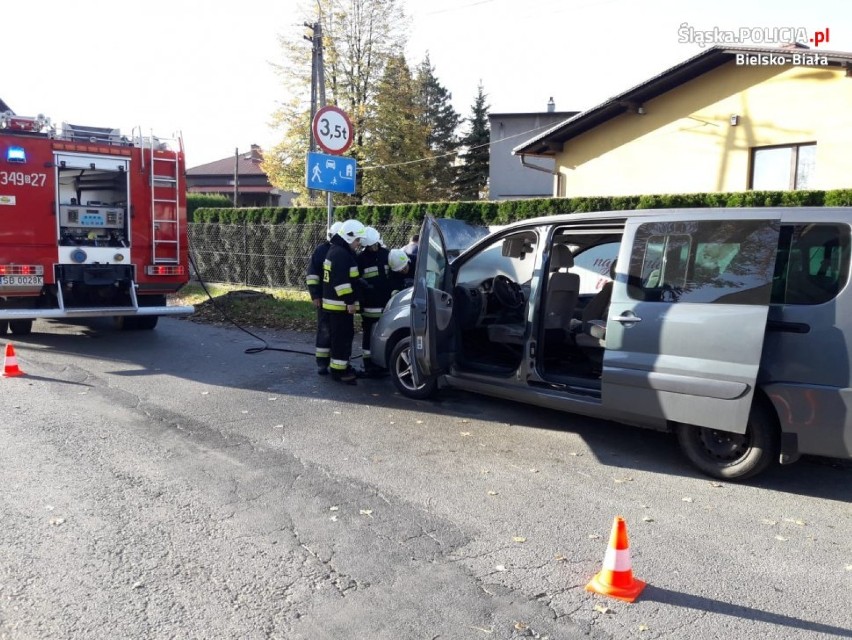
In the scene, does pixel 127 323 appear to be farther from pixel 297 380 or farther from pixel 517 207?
pixel 517 207

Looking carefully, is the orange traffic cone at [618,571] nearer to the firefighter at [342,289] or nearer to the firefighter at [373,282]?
the firefighter at [342,289]

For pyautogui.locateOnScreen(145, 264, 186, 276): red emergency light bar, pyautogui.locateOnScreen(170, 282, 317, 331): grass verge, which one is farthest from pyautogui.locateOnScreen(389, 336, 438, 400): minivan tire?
pyautogui.locateOnScreen(145, 264, 186, 276): red emergency light bar

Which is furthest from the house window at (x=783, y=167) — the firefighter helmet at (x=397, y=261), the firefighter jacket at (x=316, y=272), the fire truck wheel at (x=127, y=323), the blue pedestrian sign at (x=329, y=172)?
the fire truck wheel at (x=127, y=323)

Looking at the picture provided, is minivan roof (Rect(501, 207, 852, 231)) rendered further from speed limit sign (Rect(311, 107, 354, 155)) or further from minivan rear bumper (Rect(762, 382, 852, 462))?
speed limit sign (Rect(311, 107, 354, 155))

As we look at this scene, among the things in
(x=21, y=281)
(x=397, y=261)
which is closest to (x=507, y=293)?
(x=397, y=261)

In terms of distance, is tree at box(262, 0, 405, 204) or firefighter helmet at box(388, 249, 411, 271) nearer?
firefighter helmet at box(388, 249, 411, 271)

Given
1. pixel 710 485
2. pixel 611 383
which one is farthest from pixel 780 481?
pixel 611 383

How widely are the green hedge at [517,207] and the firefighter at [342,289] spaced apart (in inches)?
105

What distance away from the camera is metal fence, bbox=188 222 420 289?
53.0 ft

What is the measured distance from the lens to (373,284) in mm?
8109

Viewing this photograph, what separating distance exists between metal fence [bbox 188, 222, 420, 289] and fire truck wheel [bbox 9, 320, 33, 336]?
4.81 metres

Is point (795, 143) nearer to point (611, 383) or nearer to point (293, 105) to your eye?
point (611, 383)

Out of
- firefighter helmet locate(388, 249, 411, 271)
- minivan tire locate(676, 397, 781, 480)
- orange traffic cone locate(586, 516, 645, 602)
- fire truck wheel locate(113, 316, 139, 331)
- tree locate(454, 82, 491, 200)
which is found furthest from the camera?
tree locate(454, 82, 491, 200)

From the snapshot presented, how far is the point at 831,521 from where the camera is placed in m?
4.21
